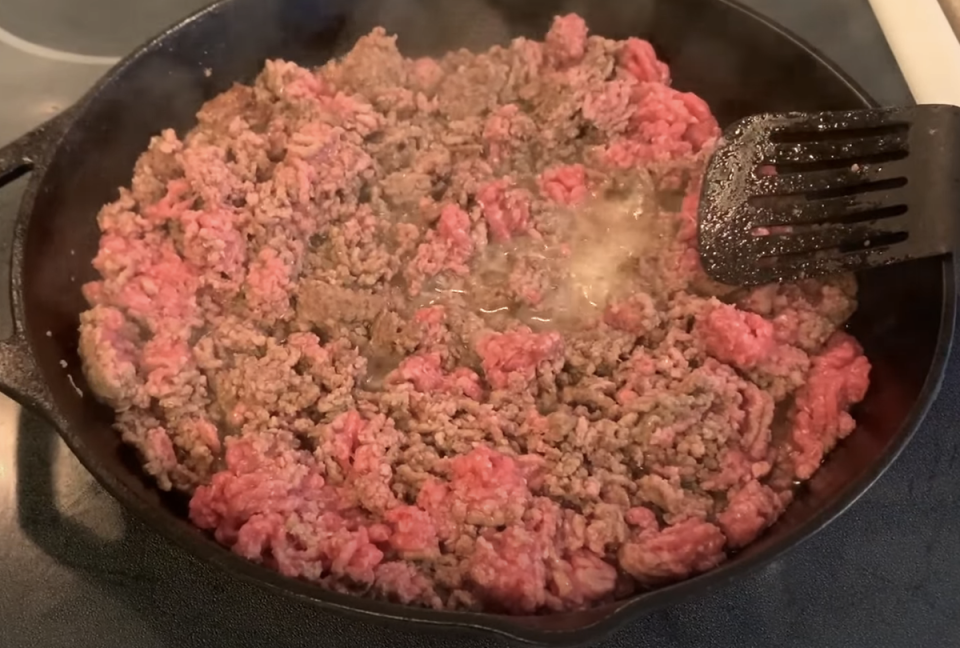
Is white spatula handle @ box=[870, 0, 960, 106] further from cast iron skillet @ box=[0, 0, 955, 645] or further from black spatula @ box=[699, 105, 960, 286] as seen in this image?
black spatula @ box=[699, 105, 960, 286]

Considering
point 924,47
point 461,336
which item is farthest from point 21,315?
point 924,47

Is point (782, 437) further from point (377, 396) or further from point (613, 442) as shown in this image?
point (377, 396)

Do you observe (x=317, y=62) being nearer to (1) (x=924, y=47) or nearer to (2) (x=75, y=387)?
(2) (x=75, y=387)

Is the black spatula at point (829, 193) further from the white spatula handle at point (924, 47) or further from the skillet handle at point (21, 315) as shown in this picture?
the skillet handle at point (21, 315)

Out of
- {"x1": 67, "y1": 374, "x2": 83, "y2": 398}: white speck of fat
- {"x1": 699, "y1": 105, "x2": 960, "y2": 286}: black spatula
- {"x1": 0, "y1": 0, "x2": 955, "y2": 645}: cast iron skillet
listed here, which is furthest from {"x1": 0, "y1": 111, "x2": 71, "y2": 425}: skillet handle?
{"x1": 699, "y1": 105, "x2": 960, "y2": 286}: black spatula

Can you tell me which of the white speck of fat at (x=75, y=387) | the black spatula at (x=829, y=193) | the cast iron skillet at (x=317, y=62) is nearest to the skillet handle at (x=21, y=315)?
the cast iron skillet at (x=317, y=62)

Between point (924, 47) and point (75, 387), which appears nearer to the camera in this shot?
point (75, 387)
